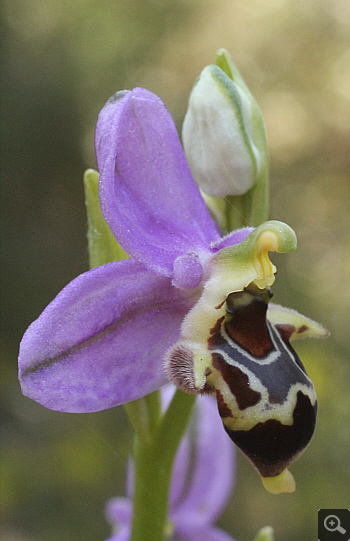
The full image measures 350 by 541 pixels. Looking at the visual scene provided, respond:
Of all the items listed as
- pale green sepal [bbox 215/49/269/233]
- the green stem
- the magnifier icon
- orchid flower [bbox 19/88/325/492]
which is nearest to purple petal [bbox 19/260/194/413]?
orchid flower [bbox 19/88/325/492]

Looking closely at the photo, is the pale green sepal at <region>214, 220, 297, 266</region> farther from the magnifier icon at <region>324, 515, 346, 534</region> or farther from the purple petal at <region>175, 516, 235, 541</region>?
the purple petal at <region>175, 516, 235, 541</region>

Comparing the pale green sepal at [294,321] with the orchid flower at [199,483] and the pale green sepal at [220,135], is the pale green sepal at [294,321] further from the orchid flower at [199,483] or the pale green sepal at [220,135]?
the orchid flower at [199,483]

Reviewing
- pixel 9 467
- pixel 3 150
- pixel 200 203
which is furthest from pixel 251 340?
pixel 3 150

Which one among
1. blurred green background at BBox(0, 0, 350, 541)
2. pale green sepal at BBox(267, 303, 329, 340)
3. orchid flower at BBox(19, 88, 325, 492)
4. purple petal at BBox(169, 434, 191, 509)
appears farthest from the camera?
blurred green background at BBox(0, 0, 350, 541)

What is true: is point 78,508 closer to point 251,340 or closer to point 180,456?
point 180,456

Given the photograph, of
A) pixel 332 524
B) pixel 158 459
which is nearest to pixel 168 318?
pixel 158 459

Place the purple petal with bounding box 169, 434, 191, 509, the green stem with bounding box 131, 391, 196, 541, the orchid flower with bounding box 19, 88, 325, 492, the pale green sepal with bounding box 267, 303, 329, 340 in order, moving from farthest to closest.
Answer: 1. the purple petal with bounding box 169, 434, 191, 509
2. the green stem with bounding box 131, 391, 196, 541
3. the pale green sepal with bounding box 267, 303, 329, 340
4. the orchid flower with bounding box 19, 88, 325, 492
